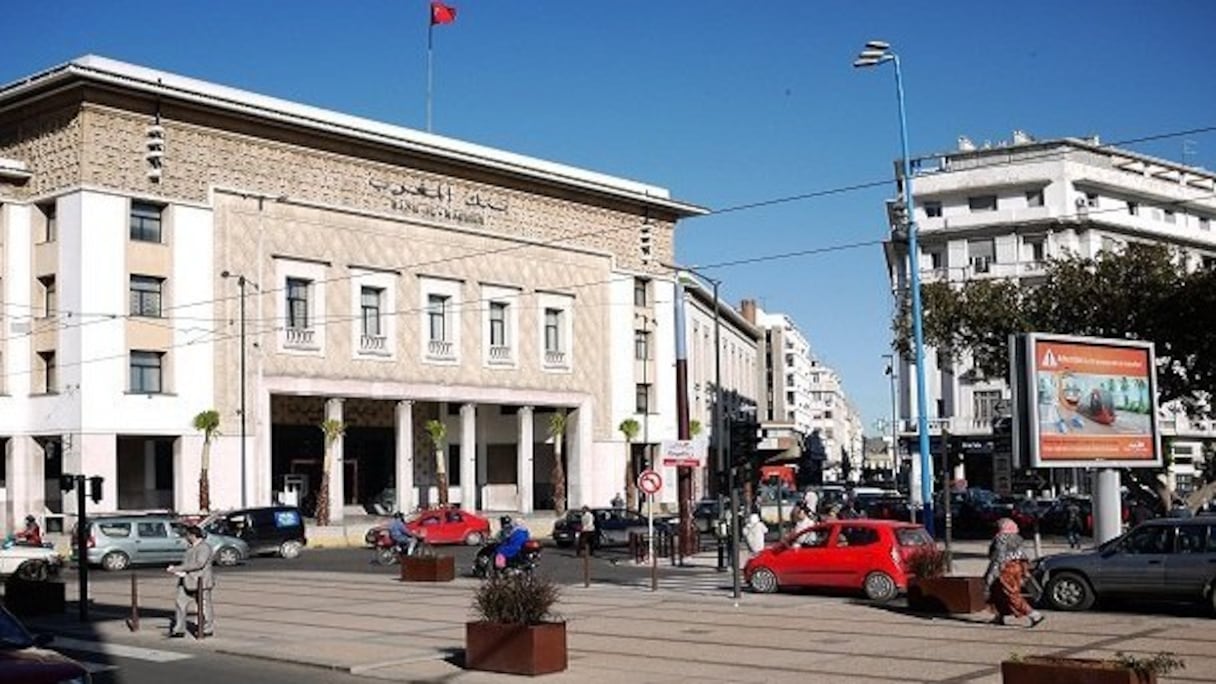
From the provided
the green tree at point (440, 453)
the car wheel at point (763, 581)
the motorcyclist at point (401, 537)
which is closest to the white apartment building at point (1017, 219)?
the green tree at point (440, 453)

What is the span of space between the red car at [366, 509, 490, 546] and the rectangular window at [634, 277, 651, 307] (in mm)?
26989

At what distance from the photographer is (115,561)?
40250mm

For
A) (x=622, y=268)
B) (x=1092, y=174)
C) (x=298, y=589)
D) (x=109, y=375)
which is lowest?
(x=298, y=589)

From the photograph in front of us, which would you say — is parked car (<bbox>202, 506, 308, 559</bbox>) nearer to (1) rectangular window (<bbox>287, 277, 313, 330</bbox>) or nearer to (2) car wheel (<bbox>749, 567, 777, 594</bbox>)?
(1) rectangular window (<bbox>287, 277, 313, 330</bbox>)

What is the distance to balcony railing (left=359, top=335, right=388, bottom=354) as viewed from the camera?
61.7 m

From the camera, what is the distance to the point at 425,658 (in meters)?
18.0

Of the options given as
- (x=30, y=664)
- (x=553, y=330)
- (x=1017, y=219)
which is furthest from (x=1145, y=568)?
(x=1017, y=219)

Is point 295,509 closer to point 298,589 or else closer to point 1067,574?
point 298,589

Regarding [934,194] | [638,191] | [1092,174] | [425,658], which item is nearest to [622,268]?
[638,191]

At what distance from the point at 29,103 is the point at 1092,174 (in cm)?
5655

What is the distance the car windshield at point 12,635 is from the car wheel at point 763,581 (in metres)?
18.4

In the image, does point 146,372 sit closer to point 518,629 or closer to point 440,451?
point 440,451

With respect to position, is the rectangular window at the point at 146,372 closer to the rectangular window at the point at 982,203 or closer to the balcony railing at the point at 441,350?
the balcony railing at the point at 441,350

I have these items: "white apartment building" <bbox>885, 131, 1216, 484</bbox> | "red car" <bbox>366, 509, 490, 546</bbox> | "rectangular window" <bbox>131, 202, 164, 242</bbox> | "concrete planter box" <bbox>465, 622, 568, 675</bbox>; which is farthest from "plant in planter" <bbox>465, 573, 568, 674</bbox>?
"white apartment building" <bbox>885, 131, 1216, 484</bbox>
